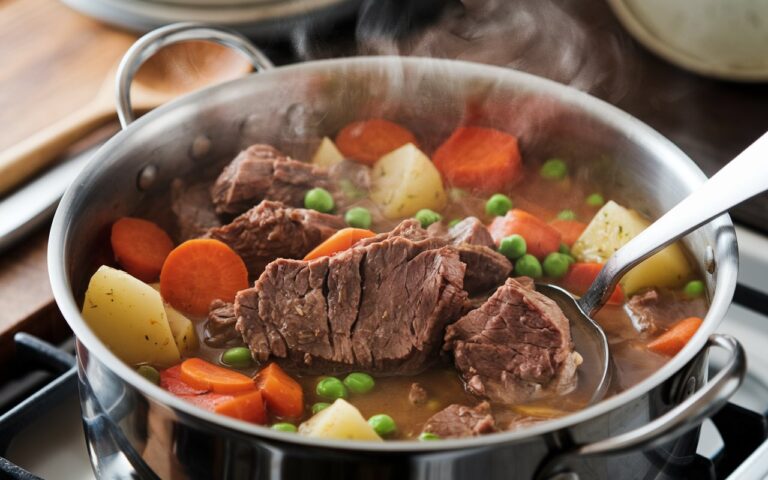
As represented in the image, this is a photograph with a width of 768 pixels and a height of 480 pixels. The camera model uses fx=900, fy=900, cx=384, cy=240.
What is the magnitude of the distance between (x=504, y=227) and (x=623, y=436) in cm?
106

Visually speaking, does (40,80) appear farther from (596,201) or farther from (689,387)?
(689,387)

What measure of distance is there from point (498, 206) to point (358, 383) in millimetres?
887

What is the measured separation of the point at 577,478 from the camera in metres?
1.69

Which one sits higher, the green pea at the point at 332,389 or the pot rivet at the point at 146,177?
the pot rivet at the point at 146,177

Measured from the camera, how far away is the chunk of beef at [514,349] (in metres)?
2.04

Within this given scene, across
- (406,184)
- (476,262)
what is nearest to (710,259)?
(476,262)

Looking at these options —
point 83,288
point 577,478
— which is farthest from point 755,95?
point 83,288

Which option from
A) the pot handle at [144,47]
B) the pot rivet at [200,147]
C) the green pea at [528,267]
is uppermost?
the pot handle at [144,47]

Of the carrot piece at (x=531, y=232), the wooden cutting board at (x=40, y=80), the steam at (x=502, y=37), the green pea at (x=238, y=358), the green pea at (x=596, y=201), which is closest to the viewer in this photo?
the green pea at (x=238, y=358)

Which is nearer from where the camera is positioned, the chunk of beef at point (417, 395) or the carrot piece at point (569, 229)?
the chunk of beef at point (417, 395)

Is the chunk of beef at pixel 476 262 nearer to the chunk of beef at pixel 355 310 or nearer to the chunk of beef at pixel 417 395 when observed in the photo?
the chunk of beef at pixel 355 310

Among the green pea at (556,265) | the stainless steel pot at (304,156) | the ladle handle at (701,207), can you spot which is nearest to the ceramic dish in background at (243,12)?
the stainless steel pot at (304,156)

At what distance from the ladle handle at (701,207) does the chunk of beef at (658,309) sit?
0.16 meters

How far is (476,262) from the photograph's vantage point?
2295 millimetres
